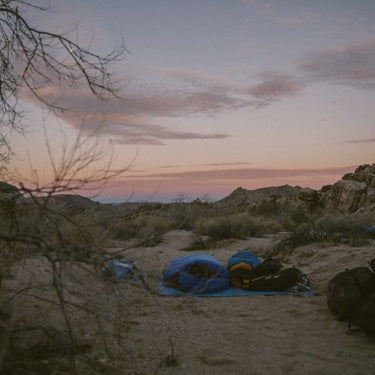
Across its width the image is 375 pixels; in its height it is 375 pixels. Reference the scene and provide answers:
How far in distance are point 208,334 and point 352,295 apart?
1.74 m

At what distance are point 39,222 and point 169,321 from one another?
3.50 meters

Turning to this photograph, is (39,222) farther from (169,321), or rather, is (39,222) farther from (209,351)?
(169,321)

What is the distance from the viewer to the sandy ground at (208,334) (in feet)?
13.9

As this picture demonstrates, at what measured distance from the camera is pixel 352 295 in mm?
5426

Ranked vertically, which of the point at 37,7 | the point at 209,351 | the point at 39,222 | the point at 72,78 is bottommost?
the point at 209,351

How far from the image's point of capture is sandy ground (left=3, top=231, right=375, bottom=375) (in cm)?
423

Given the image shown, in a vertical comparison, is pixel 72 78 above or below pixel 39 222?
above

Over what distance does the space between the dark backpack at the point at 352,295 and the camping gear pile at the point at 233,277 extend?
4.88 ft

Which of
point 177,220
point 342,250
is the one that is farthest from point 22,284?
point 177,220

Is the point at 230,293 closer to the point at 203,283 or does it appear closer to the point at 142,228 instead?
the point at 203,283

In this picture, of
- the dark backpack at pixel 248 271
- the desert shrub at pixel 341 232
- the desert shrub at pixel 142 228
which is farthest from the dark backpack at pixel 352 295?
the desert shrub at pixel 142 228

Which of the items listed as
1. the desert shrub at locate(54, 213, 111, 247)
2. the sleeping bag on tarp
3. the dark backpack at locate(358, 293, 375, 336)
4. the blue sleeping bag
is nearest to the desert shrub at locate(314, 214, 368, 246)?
the blue sleeping bag

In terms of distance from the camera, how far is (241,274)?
754cm

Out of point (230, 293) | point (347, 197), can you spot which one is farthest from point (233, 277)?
point (347, 197)
